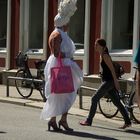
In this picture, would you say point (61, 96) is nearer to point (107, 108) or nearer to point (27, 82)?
point (107, 108)

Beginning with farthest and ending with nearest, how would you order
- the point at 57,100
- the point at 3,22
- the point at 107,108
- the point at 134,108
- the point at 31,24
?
the point at 3,22, the point at 31,24, the point at 107,108, the point at 134,108, the point at 57,100

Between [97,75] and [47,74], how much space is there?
27.2ft

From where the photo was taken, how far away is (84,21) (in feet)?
68.2

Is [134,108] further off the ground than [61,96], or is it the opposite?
[61,96]

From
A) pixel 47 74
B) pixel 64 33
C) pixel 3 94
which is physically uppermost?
pixel 64 33

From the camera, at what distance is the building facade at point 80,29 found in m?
19.1

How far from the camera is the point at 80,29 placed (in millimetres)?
21062

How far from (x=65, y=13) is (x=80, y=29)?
9665 millimetres

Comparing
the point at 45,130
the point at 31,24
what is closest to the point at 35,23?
the point at 31,24

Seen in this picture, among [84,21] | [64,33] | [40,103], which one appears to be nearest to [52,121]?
[64,33]

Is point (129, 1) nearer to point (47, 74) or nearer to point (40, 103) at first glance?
point (40, 103)

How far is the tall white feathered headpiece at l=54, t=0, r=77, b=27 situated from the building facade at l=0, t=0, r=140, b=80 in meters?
6.66

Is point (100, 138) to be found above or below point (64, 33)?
below

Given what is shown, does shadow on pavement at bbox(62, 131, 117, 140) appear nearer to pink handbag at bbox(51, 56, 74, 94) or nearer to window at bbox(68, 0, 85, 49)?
pink handbag at bbox(51, 56, 74, 94)
